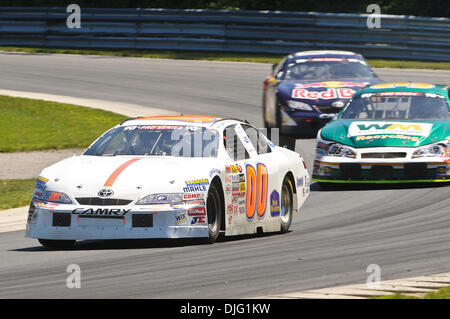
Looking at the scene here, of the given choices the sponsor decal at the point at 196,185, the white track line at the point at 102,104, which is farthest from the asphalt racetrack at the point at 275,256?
the white track line at the point at 102,104

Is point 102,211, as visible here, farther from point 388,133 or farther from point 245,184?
point 388,133

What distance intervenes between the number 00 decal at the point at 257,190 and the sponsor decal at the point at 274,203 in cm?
18

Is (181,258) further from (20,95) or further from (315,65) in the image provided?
(20,95)

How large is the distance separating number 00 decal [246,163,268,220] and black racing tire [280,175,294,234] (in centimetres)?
51

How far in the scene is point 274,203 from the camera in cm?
1080

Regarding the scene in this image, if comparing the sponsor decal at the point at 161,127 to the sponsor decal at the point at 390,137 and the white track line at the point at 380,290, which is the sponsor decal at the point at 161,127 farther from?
the sponsor decal at the point at 390,137

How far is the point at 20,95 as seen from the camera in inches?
→ 957

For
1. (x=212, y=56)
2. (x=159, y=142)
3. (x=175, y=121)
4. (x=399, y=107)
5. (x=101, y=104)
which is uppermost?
(x=175, y=121)

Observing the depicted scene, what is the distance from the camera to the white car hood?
9.25m

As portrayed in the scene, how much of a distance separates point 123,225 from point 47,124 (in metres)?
12.0

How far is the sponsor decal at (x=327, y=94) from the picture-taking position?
58.7 feet

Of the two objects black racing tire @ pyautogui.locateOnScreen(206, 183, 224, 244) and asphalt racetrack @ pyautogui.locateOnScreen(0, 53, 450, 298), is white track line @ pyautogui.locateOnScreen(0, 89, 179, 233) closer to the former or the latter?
asphalt racetrack @ pyautogui.locateOnScreen(0, 53, 450, 298)

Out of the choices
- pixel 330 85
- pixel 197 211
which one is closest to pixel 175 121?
pixel 197 211
